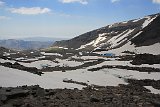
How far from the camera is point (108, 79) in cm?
3400

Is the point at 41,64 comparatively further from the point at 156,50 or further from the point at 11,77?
the point at 11,77

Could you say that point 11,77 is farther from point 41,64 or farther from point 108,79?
point 41,64

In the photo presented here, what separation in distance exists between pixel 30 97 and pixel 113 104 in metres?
4.67

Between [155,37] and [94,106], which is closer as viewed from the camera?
[94,106]

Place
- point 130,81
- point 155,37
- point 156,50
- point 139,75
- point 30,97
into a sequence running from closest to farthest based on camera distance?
1. point 30,97
2. point 130,81
3. point 139,75
4. point 156,50
5. point 155,37

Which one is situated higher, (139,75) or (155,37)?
(155,37)

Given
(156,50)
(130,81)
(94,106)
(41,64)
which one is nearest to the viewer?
(94,106)

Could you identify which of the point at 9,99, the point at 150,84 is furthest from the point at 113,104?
the point at 150,84

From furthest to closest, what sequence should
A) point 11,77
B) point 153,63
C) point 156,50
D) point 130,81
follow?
point 156,50, point 153,63, point 130,81, point 11,77

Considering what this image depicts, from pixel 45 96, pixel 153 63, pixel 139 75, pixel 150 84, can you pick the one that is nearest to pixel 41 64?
pixel 153 63

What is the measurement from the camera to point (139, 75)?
122 feet

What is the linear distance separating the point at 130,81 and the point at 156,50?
54.6m

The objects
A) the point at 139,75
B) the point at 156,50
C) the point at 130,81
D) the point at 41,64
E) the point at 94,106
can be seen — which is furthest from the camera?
the point at 156,50

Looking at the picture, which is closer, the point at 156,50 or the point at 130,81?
the point at 130,81
